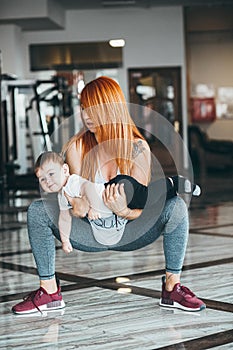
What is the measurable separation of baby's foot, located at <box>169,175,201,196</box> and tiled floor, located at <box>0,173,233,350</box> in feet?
1.64

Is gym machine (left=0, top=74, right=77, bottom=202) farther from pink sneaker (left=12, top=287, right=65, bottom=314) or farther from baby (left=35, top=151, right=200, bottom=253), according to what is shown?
baby (left=35, top=151, right=200, bottom=253)

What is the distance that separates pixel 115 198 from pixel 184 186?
0.27 metres

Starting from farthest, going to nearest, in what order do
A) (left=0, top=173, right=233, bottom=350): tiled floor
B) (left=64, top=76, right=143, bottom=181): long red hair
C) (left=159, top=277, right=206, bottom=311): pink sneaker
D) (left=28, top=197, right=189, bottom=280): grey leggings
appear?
(left=159, top=277, right=206, bottom=311): pink sneaker → (left=28, top=197, right=189, bottom=280): grey leggings → (left=64, top=76, right=143, bottom=181): long red hair → (left=0, top=173, right=233, bottom=350): tiled floor

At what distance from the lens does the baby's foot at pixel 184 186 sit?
270 centimetres

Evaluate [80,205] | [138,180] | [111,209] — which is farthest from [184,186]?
[80,205]

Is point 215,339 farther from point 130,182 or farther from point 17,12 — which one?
point 17,12

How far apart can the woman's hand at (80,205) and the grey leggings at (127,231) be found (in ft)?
0.39

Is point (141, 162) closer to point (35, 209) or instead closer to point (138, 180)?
point (138, 180)

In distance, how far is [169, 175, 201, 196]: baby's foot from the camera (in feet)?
8.85

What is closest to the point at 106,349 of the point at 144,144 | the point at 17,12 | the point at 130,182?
the point at 130,182

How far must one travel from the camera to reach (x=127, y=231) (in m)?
2.88

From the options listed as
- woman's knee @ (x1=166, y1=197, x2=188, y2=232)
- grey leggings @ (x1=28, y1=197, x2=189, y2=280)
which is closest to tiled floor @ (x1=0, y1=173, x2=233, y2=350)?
grey leggings @ (x1=28, y1=197, x2=189, y2=280)

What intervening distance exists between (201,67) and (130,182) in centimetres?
1277

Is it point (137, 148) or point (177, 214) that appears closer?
point (137, 148)
